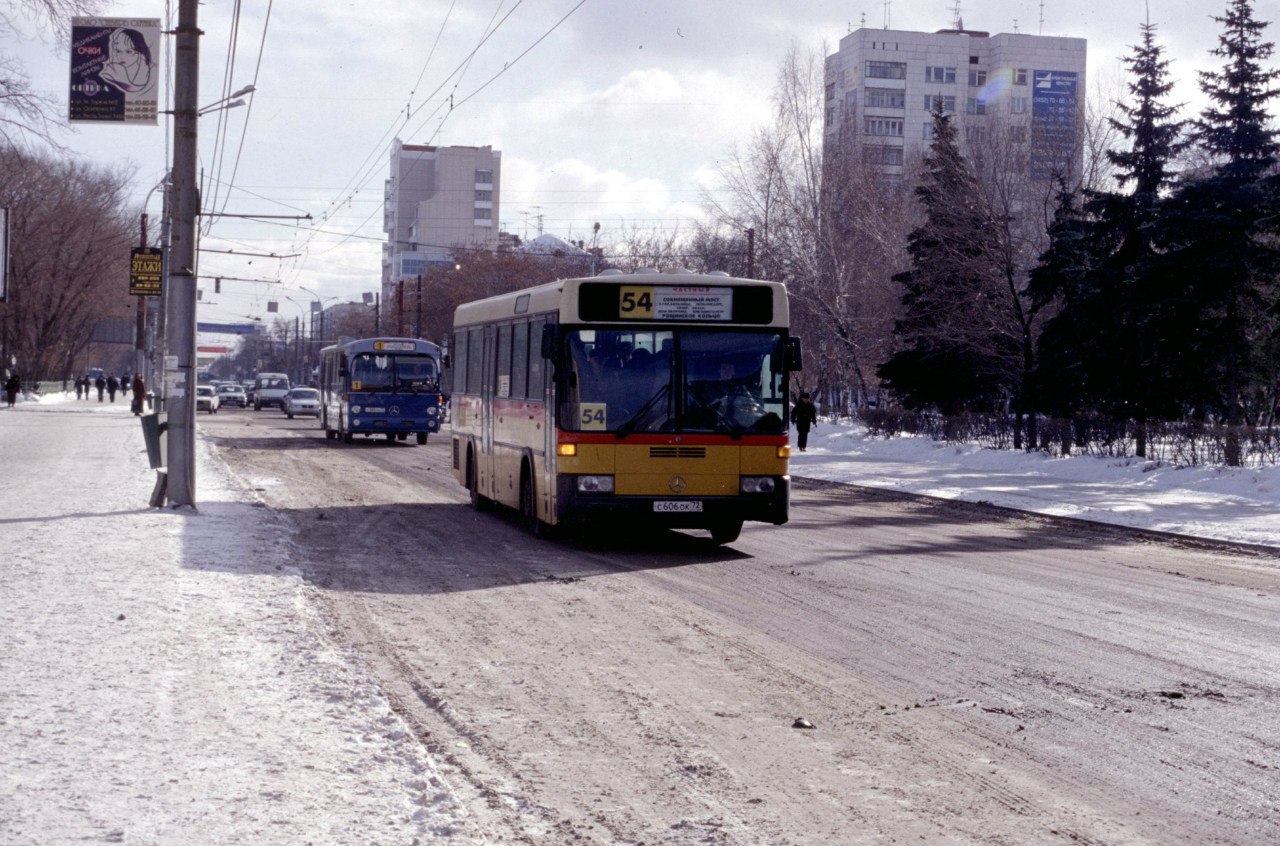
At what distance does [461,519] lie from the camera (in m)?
19.0

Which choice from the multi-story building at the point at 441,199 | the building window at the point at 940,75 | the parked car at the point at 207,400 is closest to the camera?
the parked car at the point at 207,400

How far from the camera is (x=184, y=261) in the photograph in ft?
58.4

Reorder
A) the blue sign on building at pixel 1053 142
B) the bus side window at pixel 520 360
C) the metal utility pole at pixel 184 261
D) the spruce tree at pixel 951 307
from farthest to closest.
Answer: the blue sign on building at pixel 1053 142, the spruce tree at pixel 951 307, the metal utility pole at pixel 184 261, the bus side window at pixel 520 360

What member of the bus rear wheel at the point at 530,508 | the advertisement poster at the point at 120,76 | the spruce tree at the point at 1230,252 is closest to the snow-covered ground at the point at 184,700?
the bus rear wheel at the point at 530,508

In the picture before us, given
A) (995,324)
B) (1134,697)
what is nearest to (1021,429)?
(995,324)

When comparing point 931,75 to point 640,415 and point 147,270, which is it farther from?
point 640,415

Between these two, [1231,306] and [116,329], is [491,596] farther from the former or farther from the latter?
[116,329]

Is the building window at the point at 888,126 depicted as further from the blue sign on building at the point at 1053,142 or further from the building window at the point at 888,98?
the blue sign on building at the point at 1053,142

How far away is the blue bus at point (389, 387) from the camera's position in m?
40.8

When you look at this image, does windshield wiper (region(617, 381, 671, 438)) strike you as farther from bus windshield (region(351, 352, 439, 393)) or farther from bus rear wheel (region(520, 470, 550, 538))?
bus windshield (region(351, 352, 439, 393))

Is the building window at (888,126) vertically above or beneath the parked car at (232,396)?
above

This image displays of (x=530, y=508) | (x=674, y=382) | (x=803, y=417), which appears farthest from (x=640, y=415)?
(x=803, y=417)

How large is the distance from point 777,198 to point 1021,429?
21.0 meters

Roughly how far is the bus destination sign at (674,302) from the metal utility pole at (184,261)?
222 inches
